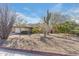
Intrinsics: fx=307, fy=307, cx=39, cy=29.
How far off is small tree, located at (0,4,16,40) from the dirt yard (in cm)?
7

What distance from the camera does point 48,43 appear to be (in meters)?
3.25

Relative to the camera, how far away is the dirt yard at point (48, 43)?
3.22 m

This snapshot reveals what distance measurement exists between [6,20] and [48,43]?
505mm

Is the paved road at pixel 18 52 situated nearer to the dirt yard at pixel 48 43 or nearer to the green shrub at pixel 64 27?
the dirt yard at pixel 48 43

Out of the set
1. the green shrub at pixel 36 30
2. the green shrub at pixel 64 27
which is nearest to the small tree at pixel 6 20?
the green shrub at pixel 36 30

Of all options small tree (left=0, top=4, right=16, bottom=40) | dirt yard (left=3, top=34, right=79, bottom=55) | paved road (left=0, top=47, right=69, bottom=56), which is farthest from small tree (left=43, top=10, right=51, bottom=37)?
small tree (left=0, top=4, right=16, bottom=40)

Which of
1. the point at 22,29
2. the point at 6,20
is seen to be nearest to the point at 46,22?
the point at 22,29

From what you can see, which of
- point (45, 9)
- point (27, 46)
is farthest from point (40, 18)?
point (27, 46)

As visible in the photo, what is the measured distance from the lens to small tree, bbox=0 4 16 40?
323 cm

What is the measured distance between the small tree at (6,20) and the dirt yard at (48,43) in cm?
7

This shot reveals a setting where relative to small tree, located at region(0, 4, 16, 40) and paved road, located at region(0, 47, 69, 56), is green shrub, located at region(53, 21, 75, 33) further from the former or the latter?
small tree, located at region(0, 4, 16, 40)

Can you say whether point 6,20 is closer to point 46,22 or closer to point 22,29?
point 22,29

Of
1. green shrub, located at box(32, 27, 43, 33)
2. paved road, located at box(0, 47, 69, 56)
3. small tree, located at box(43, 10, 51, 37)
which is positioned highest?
small tree, located at box(43, 10, 51, 37)

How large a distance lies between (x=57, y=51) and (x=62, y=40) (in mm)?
127
